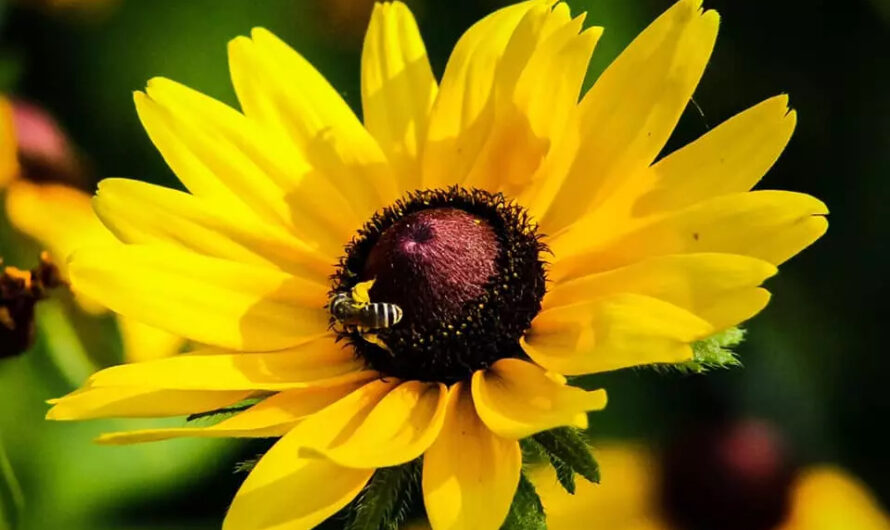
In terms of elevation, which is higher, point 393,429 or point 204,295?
point 204,295

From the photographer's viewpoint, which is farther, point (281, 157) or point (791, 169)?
point (791, 169)

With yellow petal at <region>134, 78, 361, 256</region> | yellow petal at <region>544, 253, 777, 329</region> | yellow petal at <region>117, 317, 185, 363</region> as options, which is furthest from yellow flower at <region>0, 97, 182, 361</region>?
yellow petal at <region>544, 253, 777, 329</region>

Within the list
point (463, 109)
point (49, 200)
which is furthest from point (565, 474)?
point (49, 200)

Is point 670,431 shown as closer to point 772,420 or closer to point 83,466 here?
point 772,420

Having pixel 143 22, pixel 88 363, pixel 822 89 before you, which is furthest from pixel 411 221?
pixel 143 22

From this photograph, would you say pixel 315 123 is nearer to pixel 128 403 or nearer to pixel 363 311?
pixel 363 311
